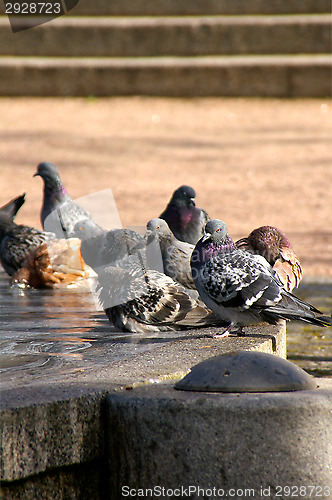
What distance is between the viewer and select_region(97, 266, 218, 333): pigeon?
3.95 meters

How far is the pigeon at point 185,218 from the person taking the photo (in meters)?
5.56

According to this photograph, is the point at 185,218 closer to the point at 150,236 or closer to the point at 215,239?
the point at 150,236

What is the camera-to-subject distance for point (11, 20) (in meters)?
16.3

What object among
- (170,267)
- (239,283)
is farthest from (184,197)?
(239,283)

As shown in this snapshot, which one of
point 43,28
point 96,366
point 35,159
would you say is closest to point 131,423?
point 96,366

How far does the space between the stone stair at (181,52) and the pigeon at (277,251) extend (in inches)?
439

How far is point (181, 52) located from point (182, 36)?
1.03 ft

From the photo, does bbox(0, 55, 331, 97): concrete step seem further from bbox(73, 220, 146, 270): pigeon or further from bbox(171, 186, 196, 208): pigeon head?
bbox(73, 220, 146, 270): pigeon

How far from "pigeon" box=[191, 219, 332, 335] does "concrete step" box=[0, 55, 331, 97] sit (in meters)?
12.0

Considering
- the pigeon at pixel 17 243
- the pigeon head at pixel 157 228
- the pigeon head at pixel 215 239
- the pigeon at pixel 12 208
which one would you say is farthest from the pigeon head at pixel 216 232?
the pigeon at pixel 12 208

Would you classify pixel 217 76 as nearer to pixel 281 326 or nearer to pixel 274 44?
pixel 274 44

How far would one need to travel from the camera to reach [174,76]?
1549 centimetres

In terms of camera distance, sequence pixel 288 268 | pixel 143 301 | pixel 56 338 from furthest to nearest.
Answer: pixel 288 268 < pixel 143 301 < pixel 56 338

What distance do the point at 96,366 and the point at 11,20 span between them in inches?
566
